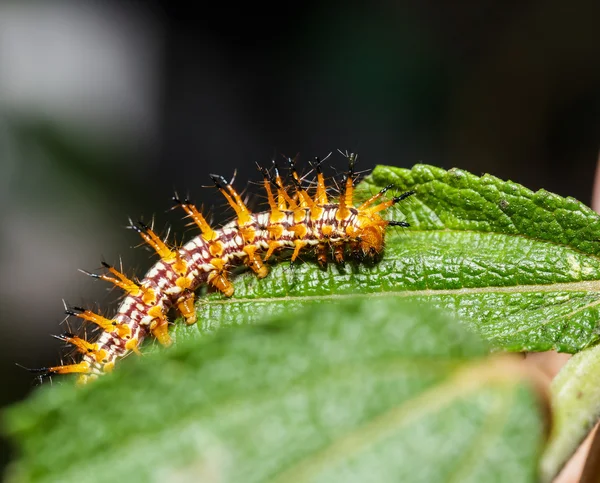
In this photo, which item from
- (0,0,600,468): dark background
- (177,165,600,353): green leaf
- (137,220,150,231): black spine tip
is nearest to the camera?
(177,165,600,353): green leaf

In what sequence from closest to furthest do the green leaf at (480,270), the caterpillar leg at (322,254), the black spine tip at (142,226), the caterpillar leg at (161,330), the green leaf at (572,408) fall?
the green leaf at (572,408)
the green leaf at (480,270)
the caterpillar leg at (322,254)
the caterpillar leg at (161,330)
the black spine tip at (142,226)

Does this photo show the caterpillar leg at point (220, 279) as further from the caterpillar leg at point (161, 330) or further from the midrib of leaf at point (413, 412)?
the midrib of leaf at point (413, 412)

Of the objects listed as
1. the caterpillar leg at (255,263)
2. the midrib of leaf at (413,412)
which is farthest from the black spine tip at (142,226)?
the midrib of leaf at (413,412)

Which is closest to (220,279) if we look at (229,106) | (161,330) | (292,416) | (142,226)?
(161,330)

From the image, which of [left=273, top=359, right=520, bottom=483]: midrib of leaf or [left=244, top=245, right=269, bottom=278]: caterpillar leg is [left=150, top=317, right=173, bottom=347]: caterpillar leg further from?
[left=273, top=359, right=520, bottom=483]: midrib of leaf

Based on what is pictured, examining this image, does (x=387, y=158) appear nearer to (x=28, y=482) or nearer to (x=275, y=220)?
(x=275, y=220)

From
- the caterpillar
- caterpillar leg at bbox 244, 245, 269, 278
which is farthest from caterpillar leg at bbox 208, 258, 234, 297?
caterpillar leg at bbox 244, 245, 269, 278

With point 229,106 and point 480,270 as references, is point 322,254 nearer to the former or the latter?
point 480,270
